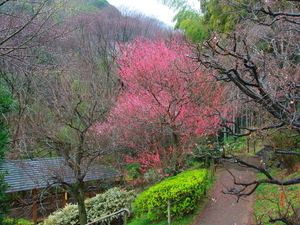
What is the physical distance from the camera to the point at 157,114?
8398 mm

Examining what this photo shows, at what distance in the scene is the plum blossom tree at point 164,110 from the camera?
8.27 meters

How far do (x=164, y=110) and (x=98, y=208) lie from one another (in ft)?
14.9

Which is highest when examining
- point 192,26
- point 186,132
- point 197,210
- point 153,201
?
point 192,26

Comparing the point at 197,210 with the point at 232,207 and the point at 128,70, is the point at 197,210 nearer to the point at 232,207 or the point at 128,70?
the point at 232,207

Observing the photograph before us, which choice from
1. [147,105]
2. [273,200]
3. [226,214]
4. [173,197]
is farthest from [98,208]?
[273,200]

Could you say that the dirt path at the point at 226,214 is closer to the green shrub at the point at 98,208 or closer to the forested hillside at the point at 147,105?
the forested hillside at the point at 147,105

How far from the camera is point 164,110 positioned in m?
8.42

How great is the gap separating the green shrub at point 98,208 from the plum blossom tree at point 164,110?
158 centimetres

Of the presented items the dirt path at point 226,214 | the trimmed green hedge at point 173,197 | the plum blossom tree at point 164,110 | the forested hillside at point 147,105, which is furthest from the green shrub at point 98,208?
the dirt path at point 226,214

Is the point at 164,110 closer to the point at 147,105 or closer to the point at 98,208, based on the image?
the point at 147,105

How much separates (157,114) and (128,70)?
4756 millimetres

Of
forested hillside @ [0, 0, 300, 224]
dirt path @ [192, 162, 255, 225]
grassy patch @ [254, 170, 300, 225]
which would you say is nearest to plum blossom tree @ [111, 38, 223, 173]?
forested hillside @ [0, 0, 300, 224]

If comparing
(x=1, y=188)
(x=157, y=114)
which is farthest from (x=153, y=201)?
(x=1, y=188)

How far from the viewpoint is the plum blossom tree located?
8.27 m
